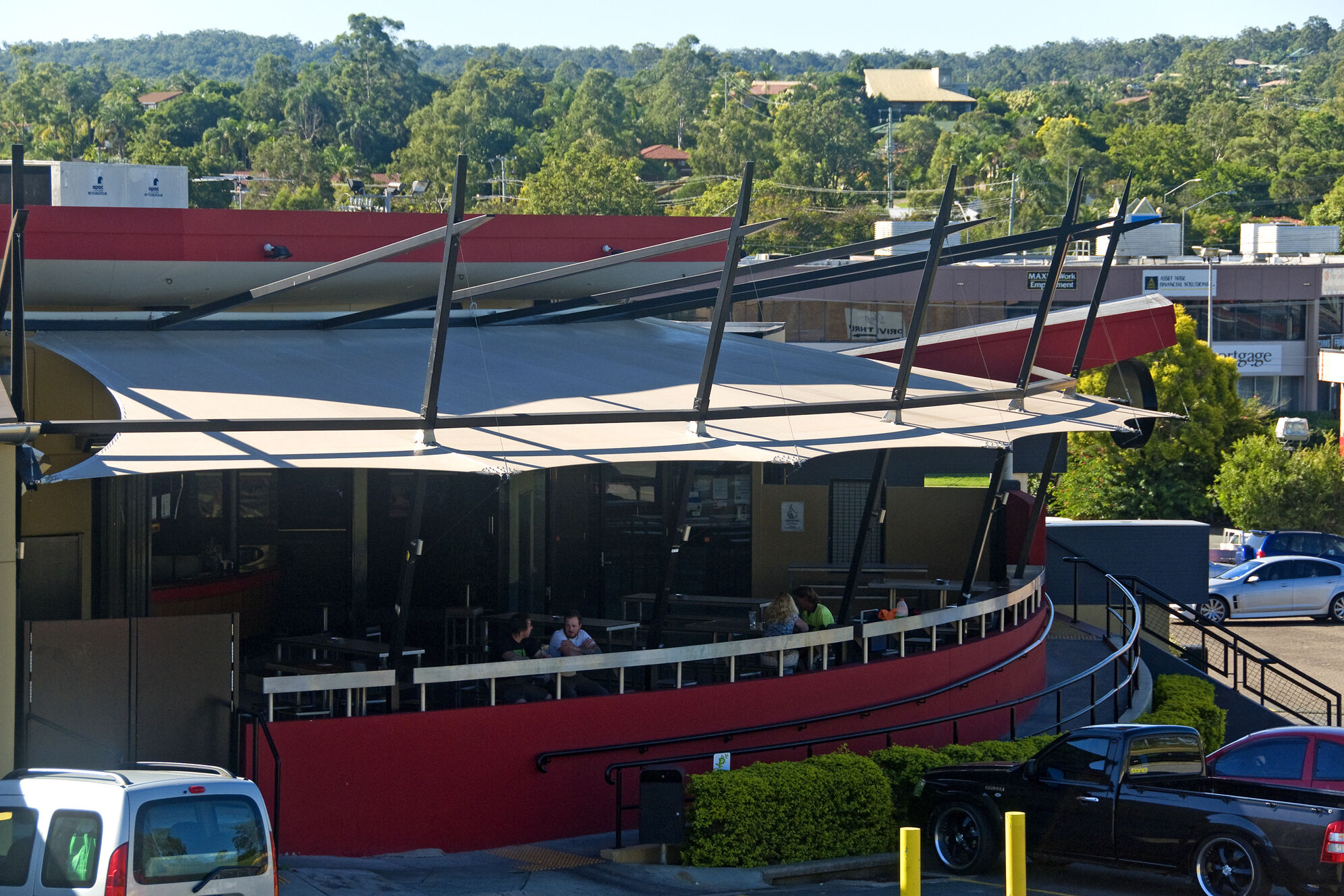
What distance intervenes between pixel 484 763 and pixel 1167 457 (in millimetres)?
38365

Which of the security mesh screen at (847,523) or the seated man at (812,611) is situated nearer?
the seated man at (812,611)

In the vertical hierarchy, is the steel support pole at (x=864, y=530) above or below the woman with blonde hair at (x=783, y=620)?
above

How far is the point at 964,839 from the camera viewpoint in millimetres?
13297

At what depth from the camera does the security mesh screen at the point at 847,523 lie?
78.4 ft

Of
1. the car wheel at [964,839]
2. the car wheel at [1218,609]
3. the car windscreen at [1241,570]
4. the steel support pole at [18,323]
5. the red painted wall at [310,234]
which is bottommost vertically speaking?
the car wheel at [1218,609]

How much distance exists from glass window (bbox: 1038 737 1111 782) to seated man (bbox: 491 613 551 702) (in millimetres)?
4537

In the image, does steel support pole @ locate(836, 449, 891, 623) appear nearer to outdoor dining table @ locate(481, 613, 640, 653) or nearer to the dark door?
outdoor dining table @ locate(481, 613, 640, 653)

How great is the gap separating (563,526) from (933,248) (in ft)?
24.4

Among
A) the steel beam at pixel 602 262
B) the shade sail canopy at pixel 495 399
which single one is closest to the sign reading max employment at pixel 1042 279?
the shade sail canopy at pixel 495 399

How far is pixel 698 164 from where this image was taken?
151 metres

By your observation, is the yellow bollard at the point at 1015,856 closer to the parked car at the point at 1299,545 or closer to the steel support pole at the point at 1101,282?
the steel support pole at the point at 1101,282

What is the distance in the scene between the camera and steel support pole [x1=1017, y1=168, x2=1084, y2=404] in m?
17.1

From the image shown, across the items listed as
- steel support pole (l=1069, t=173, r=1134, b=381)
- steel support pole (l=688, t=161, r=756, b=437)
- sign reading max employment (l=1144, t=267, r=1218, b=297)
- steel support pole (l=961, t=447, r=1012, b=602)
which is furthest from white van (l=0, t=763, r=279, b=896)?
sign reading max employment (l=1144, t=267, r=1218, b=297)

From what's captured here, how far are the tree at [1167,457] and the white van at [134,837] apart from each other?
40571 millimetres
